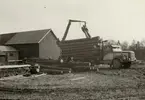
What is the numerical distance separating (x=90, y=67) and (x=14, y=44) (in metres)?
28.7

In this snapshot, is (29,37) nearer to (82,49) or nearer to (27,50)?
(27,50)

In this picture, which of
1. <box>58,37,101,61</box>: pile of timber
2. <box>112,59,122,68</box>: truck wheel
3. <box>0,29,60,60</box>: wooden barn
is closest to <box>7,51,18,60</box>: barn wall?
<box>0,29,60,60</box>: wooden barn

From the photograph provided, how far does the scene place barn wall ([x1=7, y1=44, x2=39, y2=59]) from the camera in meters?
43.2

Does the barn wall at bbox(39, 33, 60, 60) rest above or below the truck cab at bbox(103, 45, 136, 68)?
above

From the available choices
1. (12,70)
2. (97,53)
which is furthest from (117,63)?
(12,70)

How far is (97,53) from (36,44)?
2173 cm

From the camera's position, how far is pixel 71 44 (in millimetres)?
24938

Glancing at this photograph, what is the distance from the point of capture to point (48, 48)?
45500 millimetres

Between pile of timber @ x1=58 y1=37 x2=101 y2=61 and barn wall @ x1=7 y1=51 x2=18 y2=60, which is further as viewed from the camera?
barn wall @ x1=7 y1=51 x2=18 y2=60

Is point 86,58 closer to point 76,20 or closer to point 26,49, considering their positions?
point 76,20

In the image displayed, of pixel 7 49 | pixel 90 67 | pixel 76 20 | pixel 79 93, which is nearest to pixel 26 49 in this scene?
pixel 7 49

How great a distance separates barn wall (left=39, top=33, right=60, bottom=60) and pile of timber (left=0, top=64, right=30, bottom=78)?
23946 mm

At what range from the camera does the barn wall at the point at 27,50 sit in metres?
43.2

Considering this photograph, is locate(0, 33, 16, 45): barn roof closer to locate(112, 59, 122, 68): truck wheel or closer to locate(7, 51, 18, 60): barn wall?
locate(7, 51, 18, 60): barn wall
